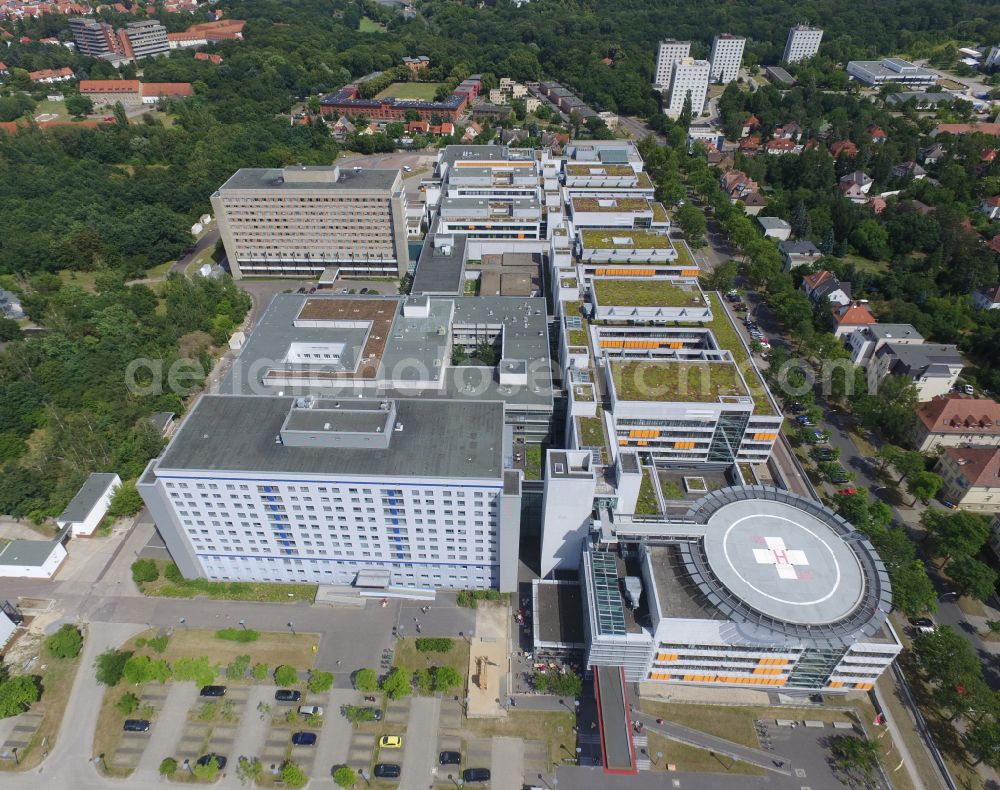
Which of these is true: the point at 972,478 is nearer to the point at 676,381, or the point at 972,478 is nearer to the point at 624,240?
the point at 676,381

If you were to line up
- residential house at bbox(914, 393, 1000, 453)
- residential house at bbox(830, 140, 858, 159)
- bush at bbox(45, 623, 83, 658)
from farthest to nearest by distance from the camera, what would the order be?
residential house at bbox(830, 140, 858, 159), residential house at bbox(914, 393, 1000, 453), bush at bbox(45, 623, 83, 658)

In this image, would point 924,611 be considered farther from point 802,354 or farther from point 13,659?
point 13,659

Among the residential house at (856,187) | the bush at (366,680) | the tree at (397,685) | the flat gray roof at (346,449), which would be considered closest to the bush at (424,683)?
the tree at (397,685)

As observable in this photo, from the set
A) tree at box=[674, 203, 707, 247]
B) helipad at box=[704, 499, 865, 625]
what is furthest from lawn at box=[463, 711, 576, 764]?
tree at box=[674, 203, 707, 247]

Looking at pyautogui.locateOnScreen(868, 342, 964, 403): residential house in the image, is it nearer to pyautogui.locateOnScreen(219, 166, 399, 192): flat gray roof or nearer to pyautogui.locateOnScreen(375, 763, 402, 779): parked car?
pyautogui.locateOnScreen(375, 763, 402, 779): parked car

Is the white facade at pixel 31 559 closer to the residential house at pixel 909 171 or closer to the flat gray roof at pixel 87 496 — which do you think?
the flat gray roof at pixel 87 496

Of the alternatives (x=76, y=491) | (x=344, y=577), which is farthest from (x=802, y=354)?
(x=76, y=491)
